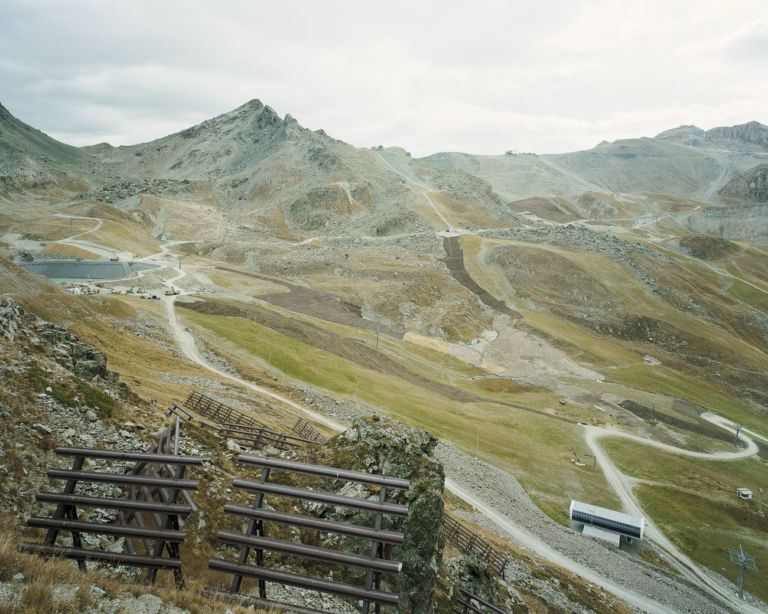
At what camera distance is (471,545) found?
2981cm

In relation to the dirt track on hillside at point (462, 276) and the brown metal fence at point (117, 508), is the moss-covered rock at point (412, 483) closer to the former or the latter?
the brown metal fence at point (117, 508)

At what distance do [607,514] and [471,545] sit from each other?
1269 inches

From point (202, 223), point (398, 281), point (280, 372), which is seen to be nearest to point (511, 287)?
point (398, 281)

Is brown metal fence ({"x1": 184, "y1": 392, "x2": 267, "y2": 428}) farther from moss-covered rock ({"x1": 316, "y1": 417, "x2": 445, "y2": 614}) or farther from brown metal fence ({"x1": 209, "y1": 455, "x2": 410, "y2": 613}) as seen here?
brown metal fence ({"x1": 209, "y1": 455, "x2": 410, "y2": 613})

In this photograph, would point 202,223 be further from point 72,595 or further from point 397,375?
point 72,595

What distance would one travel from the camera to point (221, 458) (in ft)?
56.6

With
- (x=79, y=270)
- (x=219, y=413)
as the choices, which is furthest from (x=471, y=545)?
(x=79, y=270)

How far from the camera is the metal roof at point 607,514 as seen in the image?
171 feet

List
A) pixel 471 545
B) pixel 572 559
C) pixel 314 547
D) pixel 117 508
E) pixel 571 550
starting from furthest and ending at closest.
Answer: pixel 571 550, pixel 572 559, pixel 471 545, pixel 117 508, pixel 314 547

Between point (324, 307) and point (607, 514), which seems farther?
point (324, 307)

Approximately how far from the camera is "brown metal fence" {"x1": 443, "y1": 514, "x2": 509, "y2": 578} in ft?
97.5

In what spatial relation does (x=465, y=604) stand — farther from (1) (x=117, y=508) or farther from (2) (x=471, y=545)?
(1) (x=117, y=508)

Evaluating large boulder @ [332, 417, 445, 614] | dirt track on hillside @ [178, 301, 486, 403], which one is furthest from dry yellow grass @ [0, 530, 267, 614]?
dirt track on hillside @ [178, 301, 486, 403]

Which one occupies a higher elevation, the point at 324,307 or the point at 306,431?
the point at 324,307
